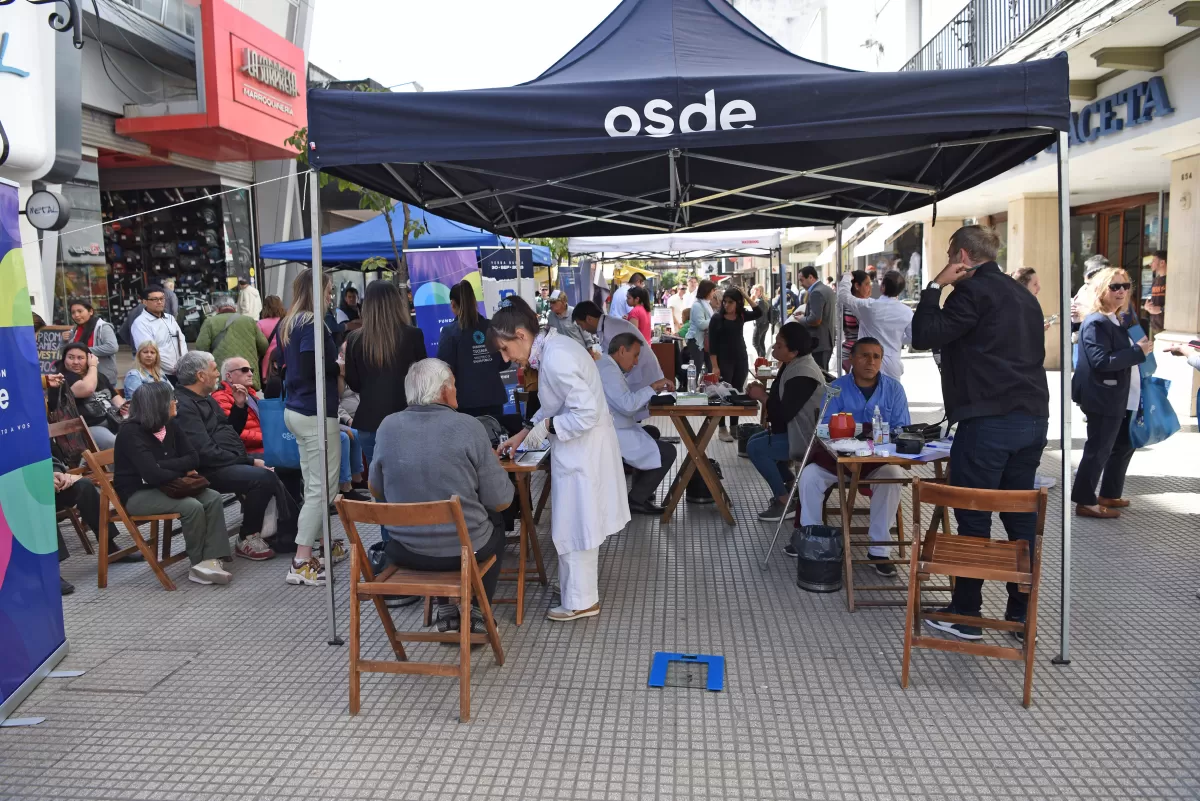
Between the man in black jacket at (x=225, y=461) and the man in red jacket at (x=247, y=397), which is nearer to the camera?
the man in black jacket at (x=225, y=461)

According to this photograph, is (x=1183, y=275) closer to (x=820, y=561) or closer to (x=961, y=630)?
(x=820, y=561)

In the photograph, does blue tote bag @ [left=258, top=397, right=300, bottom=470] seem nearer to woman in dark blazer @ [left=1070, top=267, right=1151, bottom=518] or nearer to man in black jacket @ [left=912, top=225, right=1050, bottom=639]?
man in black jacket @ [left=912, top=225, right=1050, bottom=639]

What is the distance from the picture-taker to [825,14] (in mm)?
28344

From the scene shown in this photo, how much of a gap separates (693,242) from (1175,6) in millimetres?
6487

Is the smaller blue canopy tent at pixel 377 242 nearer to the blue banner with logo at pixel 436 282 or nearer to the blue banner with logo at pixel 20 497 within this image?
the blue banner with logo at pixel 436 282

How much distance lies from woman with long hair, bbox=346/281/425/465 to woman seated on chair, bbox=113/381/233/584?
3.48ft

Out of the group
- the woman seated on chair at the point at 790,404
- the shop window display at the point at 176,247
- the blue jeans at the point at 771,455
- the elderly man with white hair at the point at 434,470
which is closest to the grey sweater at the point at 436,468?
the elderly man with white hair at the point at 434,470

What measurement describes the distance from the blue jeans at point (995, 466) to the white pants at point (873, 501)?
987 mm

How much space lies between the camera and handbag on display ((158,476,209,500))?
16.5 feet

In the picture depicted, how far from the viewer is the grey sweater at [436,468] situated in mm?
3613

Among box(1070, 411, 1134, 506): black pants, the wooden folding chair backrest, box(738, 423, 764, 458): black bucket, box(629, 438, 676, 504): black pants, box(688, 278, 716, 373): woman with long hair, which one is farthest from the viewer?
Result: box(688, 278, 716, 373): woman with long hair

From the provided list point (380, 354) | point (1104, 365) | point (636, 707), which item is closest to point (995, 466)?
point (636, 707)

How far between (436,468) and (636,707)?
4.09ft

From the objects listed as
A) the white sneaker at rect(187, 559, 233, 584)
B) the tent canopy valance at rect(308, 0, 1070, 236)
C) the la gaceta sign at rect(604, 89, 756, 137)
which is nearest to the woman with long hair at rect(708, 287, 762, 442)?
the tent canopy valance at rect(308, 0, 1070, 236)
